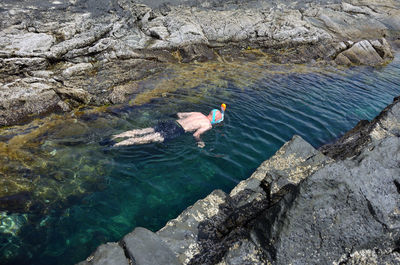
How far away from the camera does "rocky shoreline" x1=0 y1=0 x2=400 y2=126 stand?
11.0 metres

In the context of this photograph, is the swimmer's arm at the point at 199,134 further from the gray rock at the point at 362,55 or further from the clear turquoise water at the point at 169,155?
the gray rock at the point at 362,55

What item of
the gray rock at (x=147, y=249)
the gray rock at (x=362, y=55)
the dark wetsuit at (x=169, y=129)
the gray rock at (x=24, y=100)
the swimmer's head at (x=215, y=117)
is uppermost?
the gray rock at (x=362, y=55)

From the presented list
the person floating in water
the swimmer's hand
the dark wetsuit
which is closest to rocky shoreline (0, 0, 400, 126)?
the person floating in water

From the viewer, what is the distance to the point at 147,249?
13.0 ft

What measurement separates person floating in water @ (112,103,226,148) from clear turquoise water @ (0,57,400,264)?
0.26m

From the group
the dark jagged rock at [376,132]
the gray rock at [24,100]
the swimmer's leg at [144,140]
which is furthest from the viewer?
the gray rock at [24,100]

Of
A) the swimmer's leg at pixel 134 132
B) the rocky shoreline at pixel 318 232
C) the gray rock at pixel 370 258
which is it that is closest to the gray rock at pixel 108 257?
the rocky shoreline at pixel 318 232

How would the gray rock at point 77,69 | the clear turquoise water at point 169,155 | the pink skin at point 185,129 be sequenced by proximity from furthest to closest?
the gray rock at point 77,69 < the pink skin at point 185,129 < the clear turquoise water at point 169,155

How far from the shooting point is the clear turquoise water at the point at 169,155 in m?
5.68

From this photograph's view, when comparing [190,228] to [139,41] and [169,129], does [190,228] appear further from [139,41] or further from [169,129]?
[139,41]

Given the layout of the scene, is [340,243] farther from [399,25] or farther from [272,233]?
[399,25]

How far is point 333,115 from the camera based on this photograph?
11766 mm

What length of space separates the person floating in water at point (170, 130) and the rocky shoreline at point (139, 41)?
293 cm

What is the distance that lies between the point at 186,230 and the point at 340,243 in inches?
98.1
